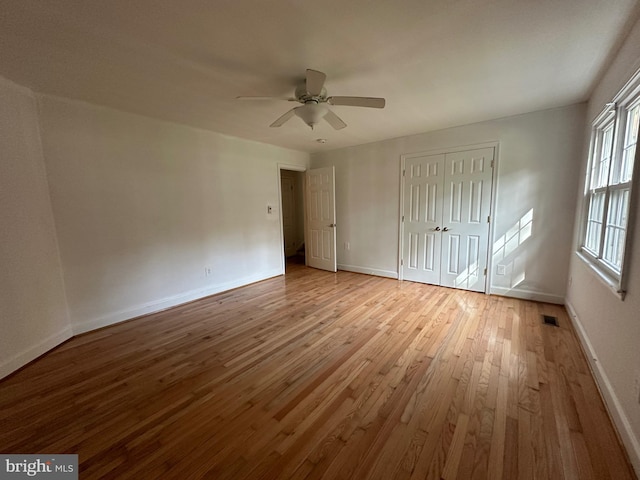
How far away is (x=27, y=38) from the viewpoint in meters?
1.60

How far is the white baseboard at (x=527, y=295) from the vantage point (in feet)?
10.5

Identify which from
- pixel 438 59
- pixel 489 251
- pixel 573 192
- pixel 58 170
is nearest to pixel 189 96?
pixel 58 170

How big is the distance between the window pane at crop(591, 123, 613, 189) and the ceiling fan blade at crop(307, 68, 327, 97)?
97.8 inches

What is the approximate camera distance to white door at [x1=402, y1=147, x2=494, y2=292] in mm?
3555

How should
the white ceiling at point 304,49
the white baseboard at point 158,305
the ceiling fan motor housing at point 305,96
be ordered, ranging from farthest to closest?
the white baseboard at point 158,305 → the ceiling fan motor housing at point 305,96 → the white ceiling at point 304,49

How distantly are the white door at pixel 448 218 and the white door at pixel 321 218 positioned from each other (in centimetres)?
135

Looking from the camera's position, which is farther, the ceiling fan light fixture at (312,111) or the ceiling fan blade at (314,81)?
the ceiling fan light fixture at (312,111)

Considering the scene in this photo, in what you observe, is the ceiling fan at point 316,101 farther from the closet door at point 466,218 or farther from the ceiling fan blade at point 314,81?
the closet door at point 466,218

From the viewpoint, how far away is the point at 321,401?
1714mm

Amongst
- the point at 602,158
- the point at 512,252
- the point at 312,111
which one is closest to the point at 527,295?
the point at 512,252

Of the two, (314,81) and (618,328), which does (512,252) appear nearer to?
(618,328)

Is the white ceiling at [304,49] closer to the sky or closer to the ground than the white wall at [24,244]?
closer to the sky

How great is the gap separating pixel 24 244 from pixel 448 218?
4.81m

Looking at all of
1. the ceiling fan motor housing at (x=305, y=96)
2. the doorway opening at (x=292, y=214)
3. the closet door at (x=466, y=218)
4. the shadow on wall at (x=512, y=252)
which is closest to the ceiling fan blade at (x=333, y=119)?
the ceiling fan motor housing at (x=305, y=96)
